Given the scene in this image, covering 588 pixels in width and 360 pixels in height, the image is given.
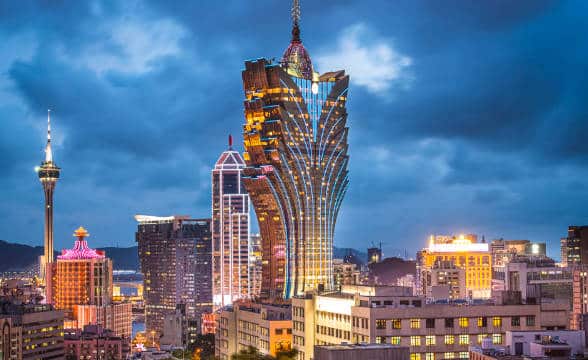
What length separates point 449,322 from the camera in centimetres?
14712

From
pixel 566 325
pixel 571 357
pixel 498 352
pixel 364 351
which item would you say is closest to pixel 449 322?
pixel 566 325

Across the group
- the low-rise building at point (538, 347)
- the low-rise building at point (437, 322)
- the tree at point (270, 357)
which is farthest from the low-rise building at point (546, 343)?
the tree at point (270, 357)

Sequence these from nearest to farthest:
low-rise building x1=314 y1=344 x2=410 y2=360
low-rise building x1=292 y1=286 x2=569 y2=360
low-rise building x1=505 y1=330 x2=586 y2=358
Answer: low-rise building x1=314 y1=344 x2=410 y2=360
low-rise building x1=505 y1=330 x2=586 y2=358
low-rise building x1=292 y1=286 x2=569 y2=360

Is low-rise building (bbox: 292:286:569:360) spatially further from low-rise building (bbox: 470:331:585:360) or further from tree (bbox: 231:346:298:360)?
low-rise building (bbox: 470:331:585:360)

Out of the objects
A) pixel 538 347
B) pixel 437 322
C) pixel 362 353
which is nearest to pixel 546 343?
pixel 538 347

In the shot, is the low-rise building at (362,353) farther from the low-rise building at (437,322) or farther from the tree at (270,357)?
the low-rise building at (437,322)

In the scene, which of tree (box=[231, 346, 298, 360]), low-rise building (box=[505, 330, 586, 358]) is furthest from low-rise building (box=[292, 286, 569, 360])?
low-rise building (box=[505, 330, 586, 358])

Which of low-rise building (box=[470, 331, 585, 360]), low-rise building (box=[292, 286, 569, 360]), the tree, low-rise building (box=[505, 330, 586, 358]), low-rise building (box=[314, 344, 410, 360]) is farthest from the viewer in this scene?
low-rise building (box=[292, 286, 569, 360])

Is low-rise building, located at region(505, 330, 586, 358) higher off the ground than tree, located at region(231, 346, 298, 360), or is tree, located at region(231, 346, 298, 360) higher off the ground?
low-rise building, located at region(505, 330, 586, 358)

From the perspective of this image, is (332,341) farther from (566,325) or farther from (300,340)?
(566,325)

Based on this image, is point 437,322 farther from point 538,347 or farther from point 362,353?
point 362,353

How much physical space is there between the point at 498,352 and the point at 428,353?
2940 centimetres

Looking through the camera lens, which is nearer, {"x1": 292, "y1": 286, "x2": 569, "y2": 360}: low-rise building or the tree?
the tree

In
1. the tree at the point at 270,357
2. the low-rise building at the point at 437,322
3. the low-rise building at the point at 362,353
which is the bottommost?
the tree at the point at 270,357
